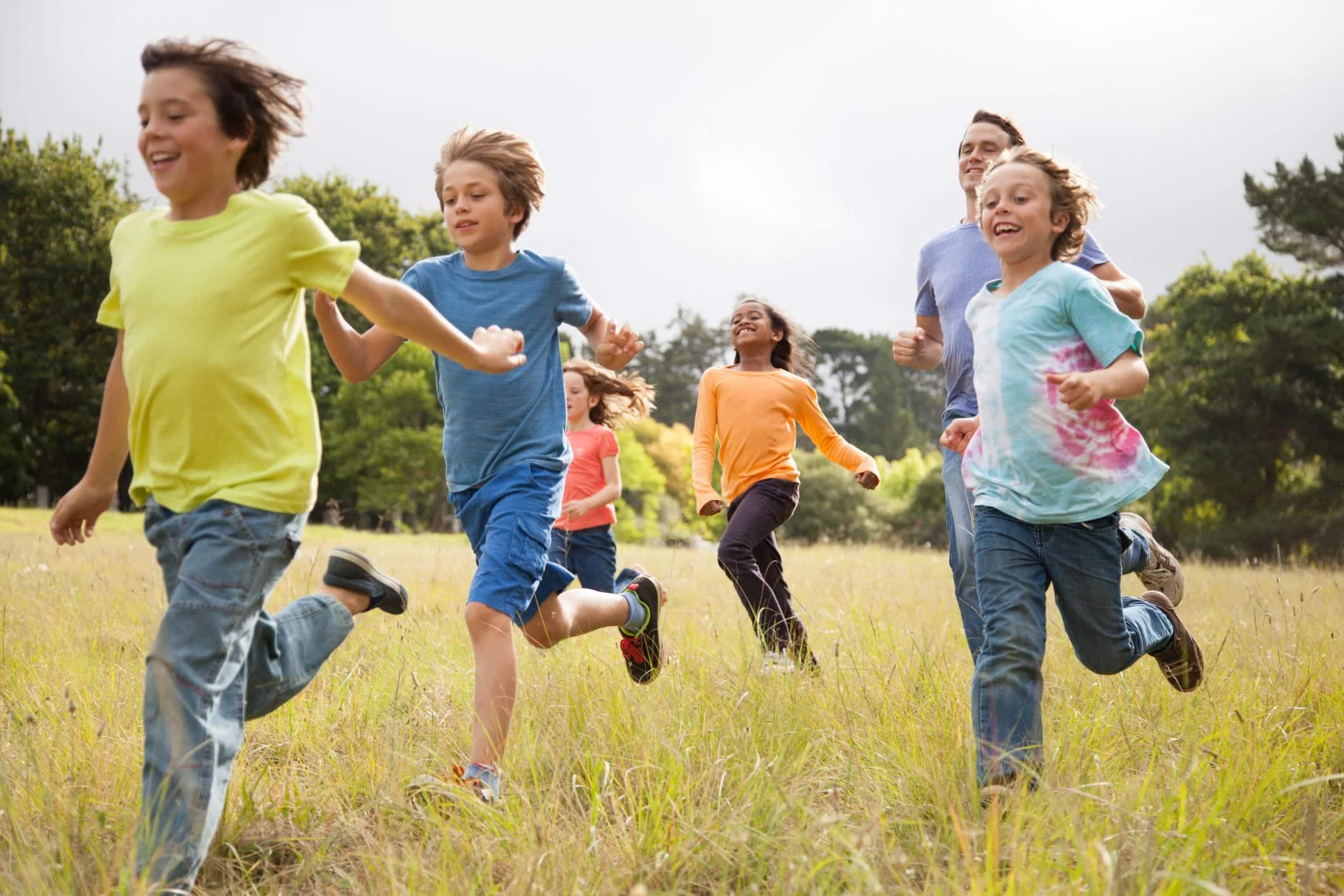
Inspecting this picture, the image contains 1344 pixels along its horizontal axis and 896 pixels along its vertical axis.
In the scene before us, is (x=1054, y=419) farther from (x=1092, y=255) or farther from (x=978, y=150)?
(x=978, y=150)

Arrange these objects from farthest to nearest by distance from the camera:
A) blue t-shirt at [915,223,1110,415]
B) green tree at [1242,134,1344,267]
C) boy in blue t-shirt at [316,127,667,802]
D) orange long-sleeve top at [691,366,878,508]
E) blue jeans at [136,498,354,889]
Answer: green tree at [1242,134,1344,267]
orange long-sleeve top at [691,366,878,508]
blue t-shirt at [915,223,1110,415]
boy in blue t-shirt at [316,127,667,802]
blue jeans at [136,498,354,889]

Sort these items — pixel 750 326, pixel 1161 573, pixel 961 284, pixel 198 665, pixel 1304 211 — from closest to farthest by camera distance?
pixel 198 665
pixel 961 284
pixel 1161 573
pixel 750 326
pixel 1304 211

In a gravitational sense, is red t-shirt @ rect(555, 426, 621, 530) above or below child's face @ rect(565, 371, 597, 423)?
below

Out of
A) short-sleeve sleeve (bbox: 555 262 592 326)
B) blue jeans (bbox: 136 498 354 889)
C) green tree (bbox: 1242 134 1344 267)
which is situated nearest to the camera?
blue jeans (bbox: 136 498 354 889)

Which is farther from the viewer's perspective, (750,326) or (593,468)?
(593,468)

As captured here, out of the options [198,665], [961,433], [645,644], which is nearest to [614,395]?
[645,644]

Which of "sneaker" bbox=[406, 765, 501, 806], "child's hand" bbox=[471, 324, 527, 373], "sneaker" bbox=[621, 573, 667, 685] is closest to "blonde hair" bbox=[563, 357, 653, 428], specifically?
"sneaker" bbox=[621, 573, 667, 685]

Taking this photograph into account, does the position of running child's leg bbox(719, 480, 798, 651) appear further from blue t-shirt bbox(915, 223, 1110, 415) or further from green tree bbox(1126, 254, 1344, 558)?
green tree bbox(1126, 254, 1344, 558)

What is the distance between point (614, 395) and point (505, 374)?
2765mm

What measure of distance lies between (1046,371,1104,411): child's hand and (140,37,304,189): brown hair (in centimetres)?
213

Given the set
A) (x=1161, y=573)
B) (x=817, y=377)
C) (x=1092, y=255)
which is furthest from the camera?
(x=817, y=377)

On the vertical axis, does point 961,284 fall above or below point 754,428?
above

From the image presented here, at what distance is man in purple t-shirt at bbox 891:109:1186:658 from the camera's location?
4098 millimetres

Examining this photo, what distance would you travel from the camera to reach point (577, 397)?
632cm
